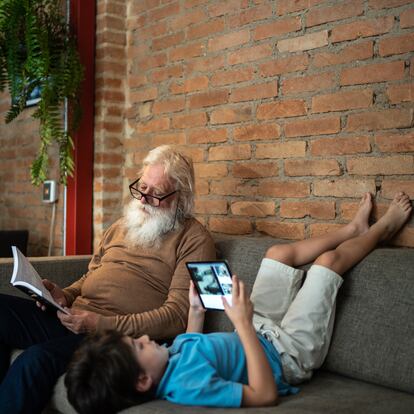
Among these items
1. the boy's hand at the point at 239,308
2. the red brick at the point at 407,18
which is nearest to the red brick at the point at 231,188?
the red brick at the point at 407,18

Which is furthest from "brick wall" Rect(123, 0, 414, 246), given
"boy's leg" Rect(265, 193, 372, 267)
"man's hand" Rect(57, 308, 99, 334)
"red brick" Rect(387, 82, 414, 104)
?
"man's hand" Rect(57, 308, 99, 334)

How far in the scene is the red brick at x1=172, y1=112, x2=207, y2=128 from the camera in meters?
3.07

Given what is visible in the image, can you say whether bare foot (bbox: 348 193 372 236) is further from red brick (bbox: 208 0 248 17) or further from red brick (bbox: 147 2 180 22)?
red brick (bbox: 147 2 180 22)

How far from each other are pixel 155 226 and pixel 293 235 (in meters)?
0.59

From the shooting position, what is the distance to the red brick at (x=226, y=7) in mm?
2863

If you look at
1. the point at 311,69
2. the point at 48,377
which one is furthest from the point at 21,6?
the point at 48,377

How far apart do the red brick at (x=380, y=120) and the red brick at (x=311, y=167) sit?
16 cm

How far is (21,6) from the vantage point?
3.13 m

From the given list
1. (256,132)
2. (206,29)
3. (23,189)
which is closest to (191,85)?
(206,29)

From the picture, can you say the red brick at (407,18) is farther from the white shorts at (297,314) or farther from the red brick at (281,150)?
the white shorts at (297,314)

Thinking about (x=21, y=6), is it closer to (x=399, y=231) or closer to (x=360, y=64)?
(x=360, y=64)

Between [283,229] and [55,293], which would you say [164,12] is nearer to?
[283,229]

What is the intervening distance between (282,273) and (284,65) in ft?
3.11

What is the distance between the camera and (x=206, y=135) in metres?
3.04
